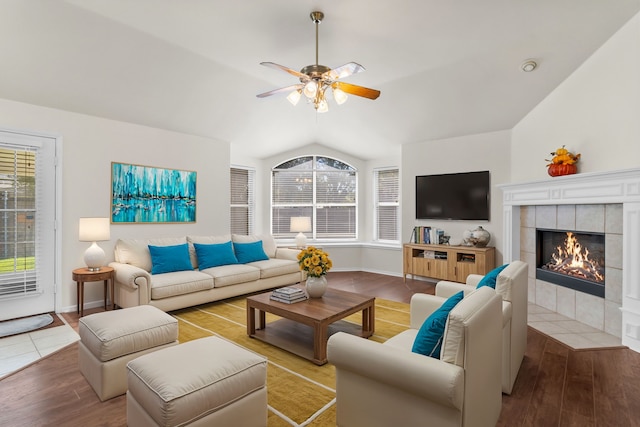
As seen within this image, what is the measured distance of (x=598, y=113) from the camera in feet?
12.0

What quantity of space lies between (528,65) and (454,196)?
228cm

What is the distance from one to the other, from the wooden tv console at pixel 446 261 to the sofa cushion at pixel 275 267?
1975 millimetres

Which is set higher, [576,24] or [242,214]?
[576,24]

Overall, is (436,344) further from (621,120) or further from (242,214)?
(242,214)

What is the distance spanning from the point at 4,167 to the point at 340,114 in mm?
4312

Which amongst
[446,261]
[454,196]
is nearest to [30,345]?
[446,261]

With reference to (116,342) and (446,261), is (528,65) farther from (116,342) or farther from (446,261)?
(116,342)

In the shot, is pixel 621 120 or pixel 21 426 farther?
pixel 621 120

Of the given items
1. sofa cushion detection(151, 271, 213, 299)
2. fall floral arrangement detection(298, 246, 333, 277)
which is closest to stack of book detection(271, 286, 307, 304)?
fall floral arrangement detection(298, 246, 333, 277)

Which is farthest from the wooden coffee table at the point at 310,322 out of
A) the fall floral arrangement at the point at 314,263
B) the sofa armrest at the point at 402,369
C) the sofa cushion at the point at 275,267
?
the sofa cushion at the point at 275,267

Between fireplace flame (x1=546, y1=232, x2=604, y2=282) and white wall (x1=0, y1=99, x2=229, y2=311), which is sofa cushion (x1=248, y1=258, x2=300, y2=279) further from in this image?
fireplace flame (x1=546, y1=232, x2=604, y2=282)

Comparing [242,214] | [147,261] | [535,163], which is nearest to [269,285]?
[147,261]

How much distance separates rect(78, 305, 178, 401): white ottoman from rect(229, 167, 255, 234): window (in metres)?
4.11

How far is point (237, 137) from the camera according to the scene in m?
5.84
